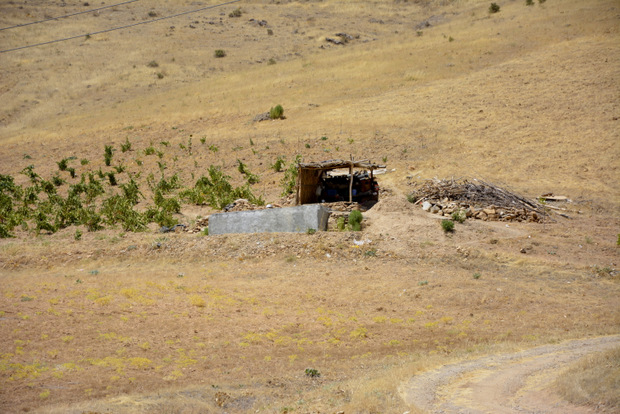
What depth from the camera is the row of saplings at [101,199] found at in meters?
20.0

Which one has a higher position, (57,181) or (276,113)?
(276,113)

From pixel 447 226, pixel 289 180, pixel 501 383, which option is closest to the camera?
pixel 501 383

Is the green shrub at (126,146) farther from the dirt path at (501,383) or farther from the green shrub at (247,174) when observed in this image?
the dirt path at (501,383)

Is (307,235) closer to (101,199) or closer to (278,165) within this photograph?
(278,165)

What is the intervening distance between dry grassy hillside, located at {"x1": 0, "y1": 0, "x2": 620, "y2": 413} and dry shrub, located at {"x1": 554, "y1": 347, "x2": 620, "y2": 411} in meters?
2.27

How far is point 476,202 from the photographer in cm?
1959

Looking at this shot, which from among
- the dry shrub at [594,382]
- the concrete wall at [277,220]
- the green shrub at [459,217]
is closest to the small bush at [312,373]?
the dry shrub at [594,382]

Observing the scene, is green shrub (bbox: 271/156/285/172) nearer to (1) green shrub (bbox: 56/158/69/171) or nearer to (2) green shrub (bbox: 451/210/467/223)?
(2) green shrub (bbox: 451/210/467/223)

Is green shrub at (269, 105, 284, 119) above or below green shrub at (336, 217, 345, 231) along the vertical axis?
A: above

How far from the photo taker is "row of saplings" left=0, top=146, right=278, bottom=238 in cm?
2003

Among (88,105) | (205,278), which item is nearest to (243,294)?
(205,278)

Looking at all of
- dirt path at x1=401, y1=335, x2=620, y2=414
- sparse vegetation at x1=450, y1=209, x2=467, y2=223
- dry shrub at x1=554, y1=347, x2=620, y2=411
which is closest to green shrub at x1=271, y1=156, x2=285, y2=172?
sparse vegetation at x1=450, y1=209, x2=467, y2=223

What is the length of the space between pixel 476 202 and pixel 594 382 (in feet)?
43.2

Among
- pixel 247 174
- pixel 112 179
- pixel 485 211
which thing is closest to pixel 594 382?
pixel 485 211
